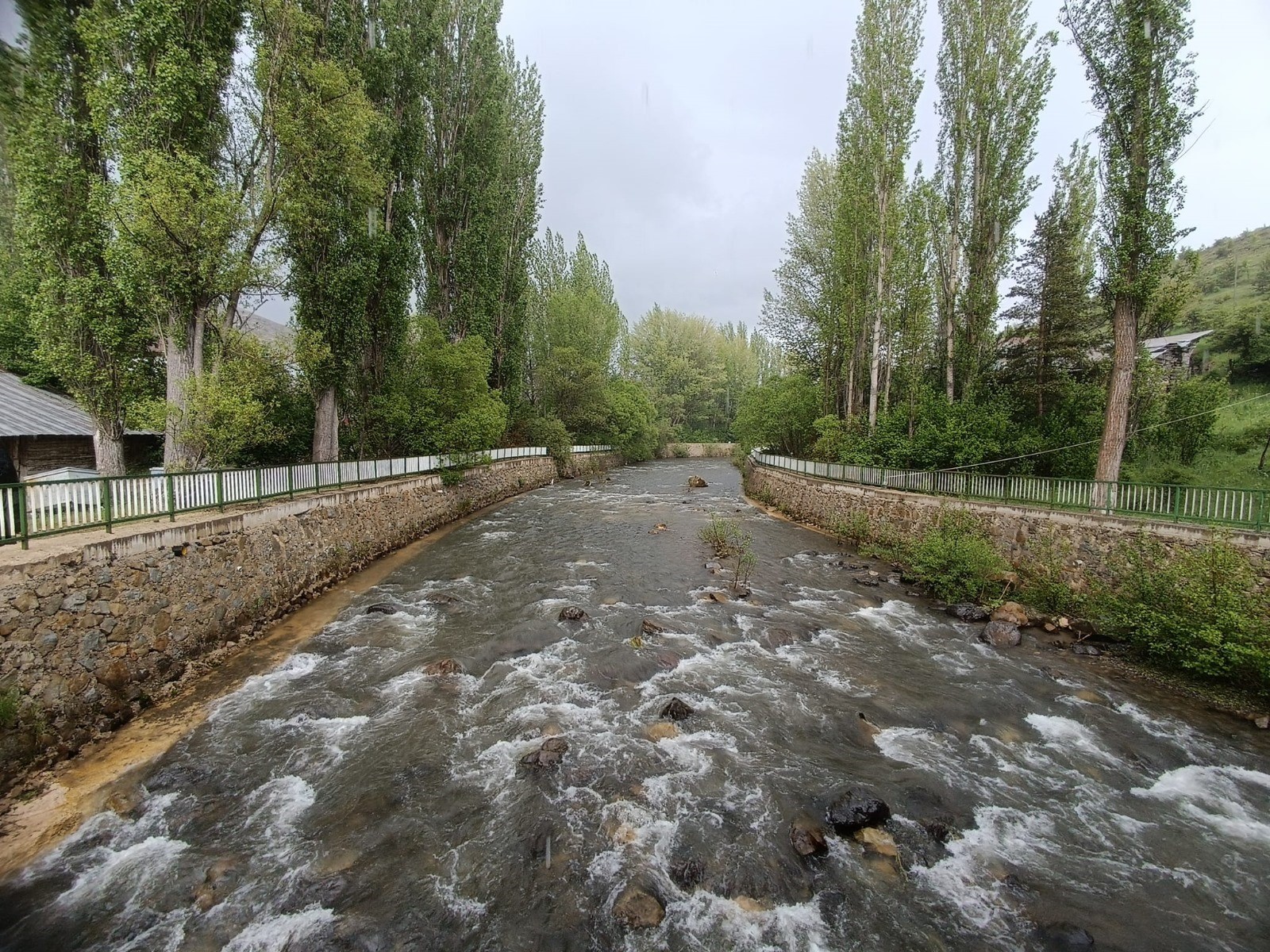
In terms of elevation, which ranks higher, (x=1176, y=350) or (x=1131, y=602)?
(x=1176, y=350)

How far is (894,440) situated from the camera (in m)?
19.1

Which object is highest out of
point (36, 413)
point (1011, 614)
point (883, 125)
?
point (883, 125)

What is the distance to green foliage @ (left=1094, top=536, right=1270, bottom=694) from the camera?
26.2 ft

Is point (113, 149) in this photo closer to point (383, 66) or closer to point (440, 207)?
A: point (383, 66)

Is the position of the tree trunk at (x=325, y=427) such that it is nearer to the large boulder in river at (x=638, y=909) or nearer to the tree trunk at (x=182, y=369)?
the tree trunk at (x=182, y=369)

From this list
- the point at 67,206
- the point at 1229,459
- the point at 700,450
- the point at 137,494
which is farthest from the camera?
the point at 700,450

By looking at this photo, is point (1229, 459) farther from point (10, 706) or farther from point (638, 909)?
point (10, 706)

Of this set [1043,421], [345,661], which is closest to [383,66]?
[345,661]

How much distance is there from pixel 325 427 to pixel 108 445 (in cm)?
532

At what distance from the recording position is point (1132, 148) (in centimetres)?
1241

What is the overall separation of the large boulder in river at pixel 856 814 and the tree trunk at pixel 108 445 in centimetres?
1775

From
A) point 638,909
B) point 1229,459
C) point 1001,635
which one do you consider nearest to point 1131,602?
point 1001,635

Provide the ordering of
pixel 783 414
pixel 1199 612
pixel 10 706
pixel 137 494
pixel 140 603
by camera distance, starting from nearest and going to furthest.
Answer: pixel 10 706, pixel 140 603, pixel 1199 612, pixel 137 494, pixel 783 414

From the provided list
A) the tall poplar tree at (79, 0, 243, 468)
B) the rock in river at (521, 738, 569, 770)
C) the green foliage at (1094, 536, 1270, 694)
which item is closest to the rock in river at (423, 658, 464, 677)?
the rock in river at (521, 738, 569, 770)
